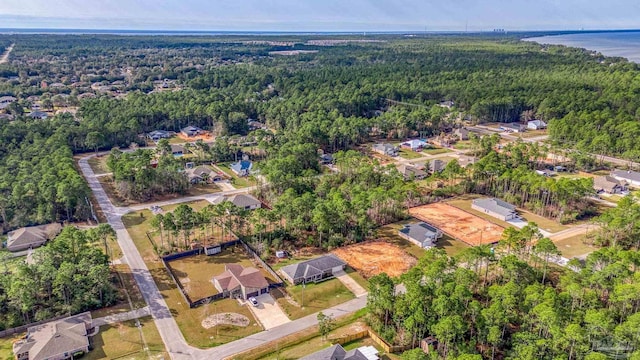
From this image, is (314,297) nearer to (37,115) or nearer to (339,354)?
(339,354)

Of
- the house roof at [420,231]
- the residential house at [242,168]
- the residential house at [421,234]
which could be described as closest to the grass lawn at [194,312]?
the residential house at [421,234]

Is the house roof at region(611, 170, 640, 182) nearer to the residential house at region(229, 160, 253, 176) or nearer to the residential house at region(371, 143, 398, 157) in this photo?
the residential house at region(371, 143, 398, 157)

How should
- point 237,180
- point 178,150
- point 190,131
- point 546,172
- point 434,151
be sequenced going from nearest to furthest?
point 237,180 → point 546,172 → point 178,150 → point 434,151 → point 190,131

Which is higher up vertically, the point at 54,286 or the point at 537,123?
the point at 537,123

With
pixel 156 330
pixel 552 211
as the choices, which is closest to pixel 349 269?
pixel 156 330

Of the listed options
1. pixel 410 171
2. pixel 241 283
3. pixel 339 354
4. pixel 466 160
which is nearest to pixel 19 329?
pixel 241 283

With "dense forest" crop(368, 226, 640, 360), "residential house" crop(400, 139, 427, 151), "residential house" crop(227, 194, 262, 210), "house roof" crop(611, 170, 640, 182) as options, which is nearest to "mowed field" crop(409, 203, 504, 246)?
"dense forest" crop(368, 226, 640, 360)

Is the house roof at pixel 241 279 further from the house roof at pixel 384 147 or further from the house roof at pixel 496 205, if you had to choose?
the house roof at pixel 384 147
